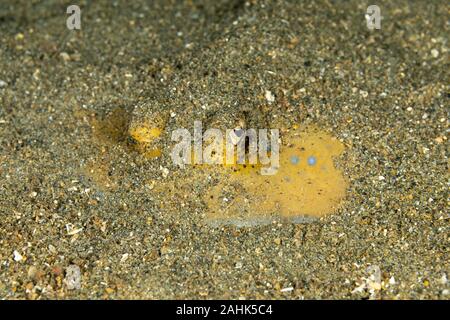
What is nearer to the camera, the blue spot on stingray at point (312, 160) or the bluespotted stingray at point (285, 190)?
the bluespotted stingray at point (285, 190)

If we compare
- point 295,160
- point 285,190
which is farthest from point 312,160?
point 285,190

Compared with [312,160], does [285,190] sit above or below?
below

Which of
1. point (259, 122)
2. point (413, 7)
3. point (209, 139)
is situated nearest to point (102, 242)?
point (209, 139)

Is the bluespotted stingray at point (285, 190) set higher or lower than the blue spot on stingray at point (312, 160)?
lower

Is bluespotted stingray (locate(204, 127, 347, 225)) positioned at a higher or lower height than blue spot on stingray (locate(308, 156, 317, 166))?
lower

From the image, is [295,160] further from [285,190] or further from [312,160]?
[285,190]

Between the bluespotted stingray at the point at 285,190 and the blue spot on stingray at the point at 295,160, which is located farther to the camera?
the blue spot on stingray at the point at 295,160
